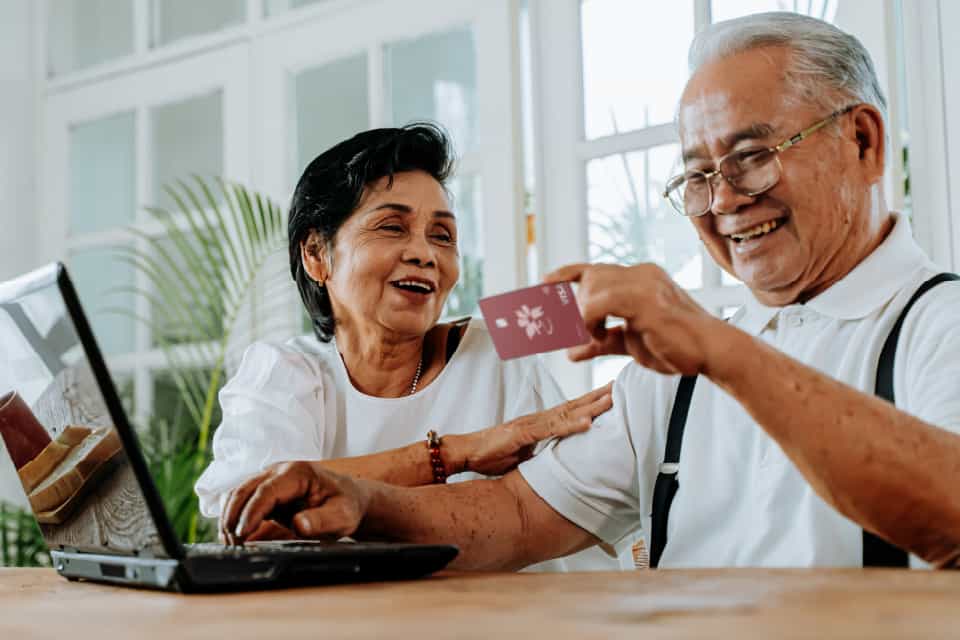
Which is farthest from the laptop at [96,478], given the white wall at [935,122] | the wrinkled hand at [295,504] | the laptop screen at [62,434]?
the white wall at [935,122]

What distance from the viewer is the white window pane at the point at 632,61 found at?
2809 mm

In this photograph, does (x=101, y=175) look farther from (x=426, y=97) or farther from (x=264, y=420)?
(x=264, y=420)

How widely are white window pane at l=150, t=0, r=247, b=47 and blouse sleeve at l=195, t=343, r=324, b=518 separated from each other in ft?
6.99

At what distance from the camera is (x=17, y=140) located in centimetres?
418

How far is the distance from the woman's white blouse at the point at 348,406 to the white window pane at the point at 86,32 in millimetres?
2532

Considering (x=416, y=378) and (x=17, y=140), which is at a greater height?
(x=17, y=140)

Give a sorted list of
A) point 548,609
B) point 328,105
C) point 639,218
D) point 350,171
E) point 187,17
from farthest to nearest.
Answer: point 187,17
point 328,105
point 639,218
point 350,171
point 548,609

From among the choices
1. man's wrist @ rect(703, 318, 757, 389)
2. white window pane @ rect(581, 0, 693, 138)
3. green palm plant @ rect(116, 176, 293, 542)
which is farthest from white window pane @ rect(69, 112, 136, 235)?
man's wrist @ rect(703, 318, 757, 389)

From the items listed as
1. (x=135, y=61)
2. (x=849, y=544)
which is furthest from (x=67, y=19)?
(x=849, y=544)

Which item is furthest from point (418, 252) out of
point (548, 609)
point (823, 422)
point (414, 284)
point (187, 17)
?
point (187, 17)

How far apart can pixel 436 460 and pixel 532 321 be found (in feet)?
2.46

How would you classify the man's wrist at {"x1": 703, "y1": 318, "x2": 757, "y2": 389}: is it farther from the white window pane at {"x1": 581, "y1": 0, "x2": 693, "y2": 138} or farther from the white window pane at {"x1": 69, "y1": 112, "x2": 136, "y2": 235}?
the white window pane at {"x1": 69, "y1": 112, "x2": 136, "y2": 235}

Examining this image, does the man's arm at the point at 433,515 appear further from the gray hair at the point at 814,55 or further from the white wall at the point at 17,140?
the white wall at the point at 17,140

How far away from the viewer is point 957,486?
1036 mm
